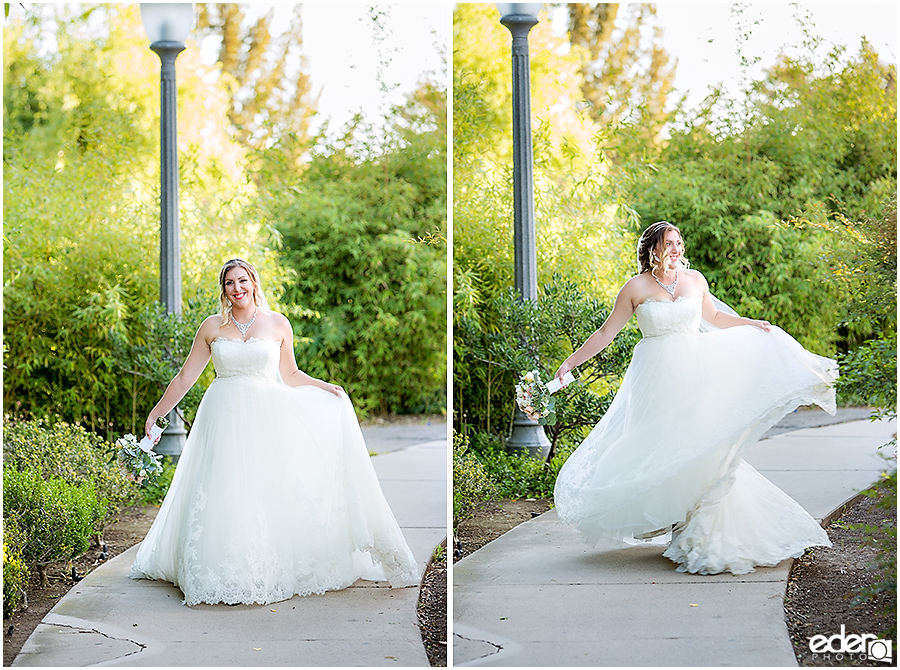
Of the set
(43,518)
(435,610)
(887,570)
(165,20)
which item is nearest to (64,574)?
(43,518)

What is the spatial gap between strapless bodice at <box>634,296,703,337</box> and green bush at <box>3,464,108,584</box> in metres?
2.27

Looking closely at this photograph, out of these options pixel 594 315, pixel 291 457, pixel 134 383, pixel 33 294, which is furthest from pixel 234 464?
pixel 33 294

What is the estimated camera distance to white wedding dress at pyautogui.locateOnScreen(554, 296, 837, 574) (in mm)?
3197

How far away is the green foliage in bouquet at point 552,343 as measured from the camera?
479 centimetres

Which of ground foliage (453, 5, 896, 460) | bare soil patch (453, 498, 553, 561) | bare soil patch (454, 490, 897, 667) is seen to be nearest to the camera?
bare soil patch (454, 490, 897, 667)

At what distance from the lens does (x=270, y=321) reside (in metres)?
3.33

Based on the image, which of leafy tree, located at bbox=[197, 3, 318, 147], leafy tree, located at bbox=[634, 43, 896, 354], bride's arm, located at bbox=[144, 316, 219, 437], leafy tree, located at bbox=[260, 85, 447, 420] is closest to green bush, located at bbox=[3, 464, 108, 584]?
bride's arm, located at bbox=[144, 316, 219, 437]

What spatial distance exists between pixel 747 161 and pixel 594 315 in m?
2.50

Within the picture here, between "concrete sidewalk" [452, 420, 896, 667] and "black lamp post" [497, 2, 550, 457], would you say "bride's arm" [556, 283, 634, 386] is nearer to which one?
"concrete sidewalk" [452, 420, 896, 667]

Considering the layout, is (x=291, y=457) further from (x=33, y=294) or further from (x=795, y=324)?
(x=795, y=324)

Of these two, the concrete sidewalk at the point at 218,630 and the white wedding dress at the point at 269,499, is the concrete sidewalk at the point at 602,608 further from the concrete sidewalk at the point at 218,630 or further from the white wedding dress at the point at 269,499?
the white wedding dress at the point at 269,499

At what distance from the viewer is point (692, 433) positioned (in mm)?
3211

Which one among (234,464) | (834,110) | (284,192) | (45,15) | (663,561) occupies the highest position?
(45,15)

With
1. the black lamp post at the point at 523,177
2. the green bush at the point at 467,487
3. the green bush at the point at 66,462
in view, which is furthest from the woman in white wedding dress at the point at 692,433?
the green bush at the point at 66,462
